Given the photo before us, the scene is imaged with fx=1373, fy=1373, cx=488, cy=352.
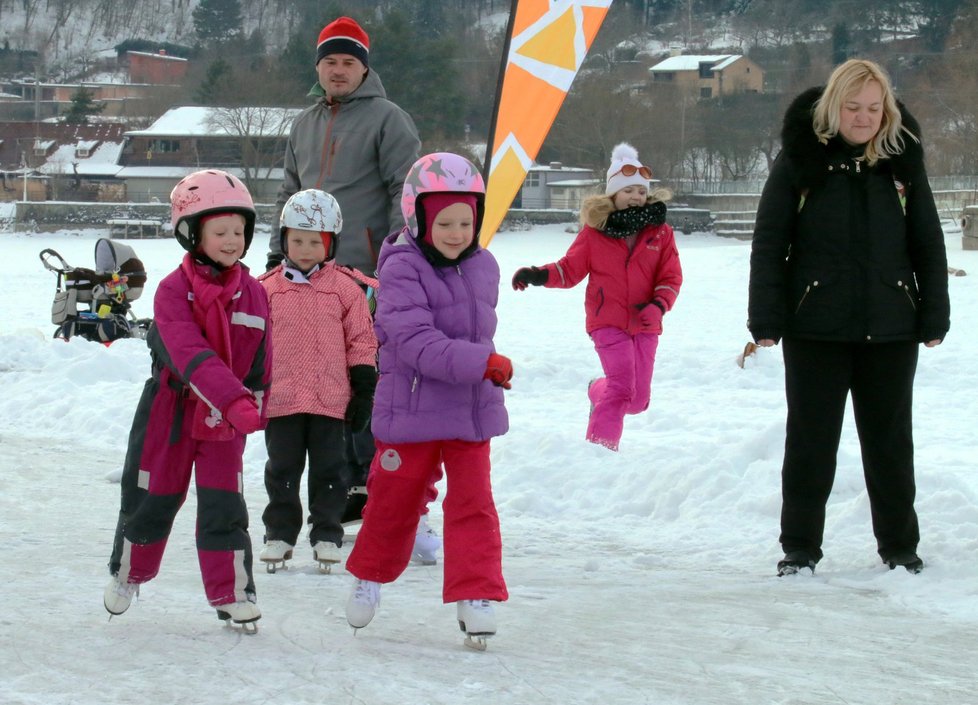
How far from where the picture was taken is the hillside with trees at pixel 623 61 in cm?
5697

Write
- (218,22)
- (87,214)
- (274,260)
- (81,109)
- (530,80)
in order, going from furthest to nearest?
(218,22), (81,109), (87,214), (530,80), (274,260)

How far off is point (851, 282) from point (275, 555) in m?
2.14

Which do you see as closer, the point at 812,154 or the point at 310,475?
the point at 812,154

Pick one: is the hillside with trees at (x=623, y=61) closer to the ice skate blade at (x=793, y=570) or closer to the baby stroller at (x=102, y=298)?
the baby stroller at (x=102, y=298)

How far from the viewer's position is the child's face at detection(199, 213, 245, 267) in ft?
12.4

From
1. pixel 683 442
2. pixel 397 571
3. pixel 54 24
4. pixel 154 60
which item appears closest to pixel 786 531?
pixel 397 571

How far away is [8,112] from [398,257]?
110518 millimetres

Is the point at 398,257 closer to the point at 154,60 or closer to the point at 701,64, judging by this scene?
the point at 701,64

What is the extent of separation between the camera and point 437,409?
372cm

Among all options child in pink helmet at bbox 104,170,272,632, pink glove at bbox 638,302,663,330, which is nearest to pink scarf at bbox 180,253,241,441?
child in pink helmet at bbox 104,170,272,632

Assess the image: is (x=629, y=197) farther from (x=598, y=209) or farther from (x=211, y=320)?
(x=211, y=320)

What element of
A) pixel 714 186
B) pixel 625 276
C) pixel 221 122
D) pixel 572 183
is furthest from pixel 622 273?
pixel 221 122

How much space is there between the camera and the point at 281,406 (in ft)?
15.8

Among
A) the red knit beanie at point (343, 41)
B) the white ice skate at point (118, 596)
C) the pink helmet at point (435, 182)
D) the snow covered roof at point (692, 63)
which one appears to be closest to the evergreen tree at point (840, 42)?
the snow covered roof at point (692, 63)
